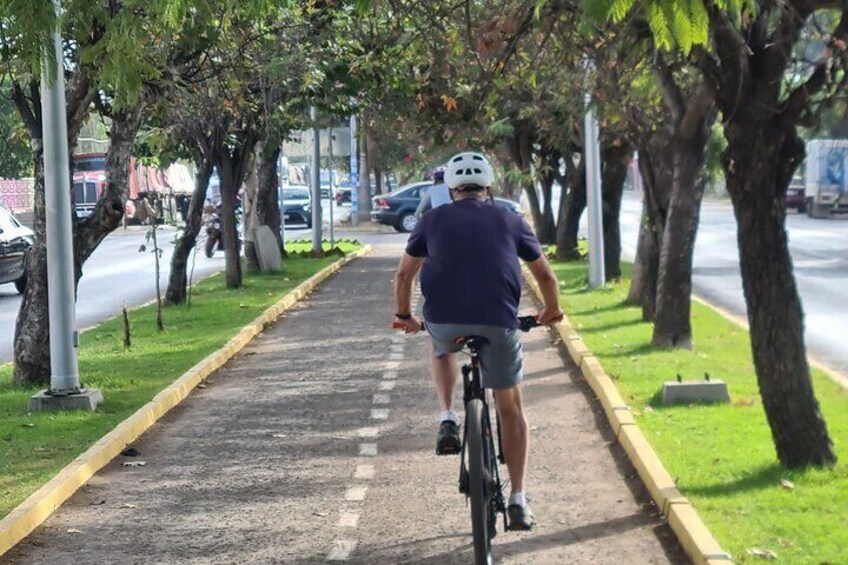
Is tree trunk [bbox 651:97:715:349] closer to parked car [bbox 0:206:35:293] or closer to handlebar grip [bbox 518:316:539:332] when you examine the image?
handlebar grip [bbox 518:316:539:332]

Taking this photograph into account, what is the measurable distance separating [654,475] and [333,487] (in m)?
1.95

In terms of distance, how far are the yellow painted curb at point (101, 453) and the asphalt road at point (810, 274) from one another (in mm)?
6224

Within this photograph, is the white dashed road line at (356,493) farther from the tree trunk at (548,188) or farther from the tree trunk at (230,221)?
the tree trunk at (548,188)

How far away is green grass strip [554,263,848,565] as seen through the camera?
7090mm

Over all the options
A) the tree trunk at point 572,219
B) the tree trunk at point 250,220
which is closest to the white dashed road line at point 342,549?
the tree trunk at point 250,220

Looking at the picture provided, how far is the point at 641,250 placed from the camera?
18.6m

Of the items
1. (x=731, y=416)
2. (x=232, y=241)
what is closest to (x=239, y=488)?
(x=731, y=416)

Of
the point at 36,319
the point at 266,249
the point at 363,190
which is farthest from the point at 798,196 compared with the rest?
the point at 36,319

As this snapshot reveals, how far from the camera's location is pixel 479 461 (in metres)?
6.31

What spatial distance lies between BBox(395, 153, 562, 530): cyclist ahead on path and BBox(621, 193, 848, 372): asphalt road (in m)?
8.38

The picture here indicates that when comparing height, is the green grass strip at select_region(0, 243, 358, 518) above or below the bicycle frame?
below

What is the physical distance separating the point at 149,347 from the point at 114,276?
49.3 feet

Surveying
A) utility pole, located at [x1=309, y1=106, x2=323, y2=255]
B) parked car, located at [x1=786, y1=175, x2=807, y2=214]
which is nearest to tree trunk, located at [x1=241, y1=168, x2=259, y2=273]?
utility pole, located at [x1=309, y1=106, x2=323, y2=255]

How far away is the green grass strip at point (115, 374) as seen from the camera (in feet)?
31.6
